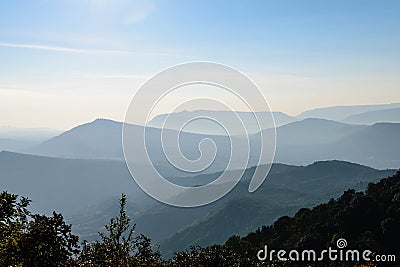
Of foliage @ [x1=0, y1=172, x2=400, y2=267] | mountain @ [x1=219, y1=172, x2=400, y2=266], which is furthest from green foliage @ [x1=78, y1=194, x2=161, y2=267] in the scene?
mountain @ [x1=219, y1=172, x2=400, y2=266]

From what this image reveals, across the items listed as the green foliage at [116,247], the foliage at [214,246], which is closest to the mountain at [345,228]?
the foliage at [214,246]

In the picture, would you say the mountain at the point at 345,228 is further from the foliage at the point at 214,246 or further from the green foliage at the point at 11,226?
the green foliage at the point at 11,226

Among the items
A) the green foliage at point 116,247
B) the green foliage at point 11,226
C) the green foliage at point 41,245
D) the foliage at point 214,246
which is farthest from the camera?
the green foliage at point 116,247

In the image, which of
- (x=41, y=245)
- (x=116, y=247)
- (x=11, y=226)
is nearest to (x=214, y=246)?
(x=116, y=247)

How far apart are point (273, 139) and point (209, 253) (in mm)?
8736

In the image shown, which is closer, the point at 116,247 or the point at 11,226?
the point at 116,247

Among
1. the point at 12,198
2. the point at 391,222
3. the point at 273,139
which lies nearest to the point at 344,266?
the point at 273,139

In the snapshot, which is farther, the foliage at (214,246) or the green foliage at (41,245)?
the foliage at (214,246)

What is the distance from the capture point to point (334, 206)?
196 feet

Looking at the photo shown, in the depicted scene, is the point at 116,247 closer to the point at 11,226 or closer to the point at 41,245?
the point at 41,245

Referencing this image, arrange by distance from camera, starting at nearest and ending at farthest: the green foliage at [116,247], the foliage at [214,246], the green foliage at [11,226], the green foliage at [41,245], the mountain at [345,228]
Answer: the green foliage at [41,245]
the green foliage at [11,226]
the foliage at [214,246]
the green foliage at [116,247]
the mountain at [345,228]

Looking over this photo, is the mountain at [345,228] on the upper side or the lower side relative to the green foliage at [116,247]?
lower

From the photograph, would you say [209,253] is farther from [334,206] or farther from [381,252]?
[334,206]

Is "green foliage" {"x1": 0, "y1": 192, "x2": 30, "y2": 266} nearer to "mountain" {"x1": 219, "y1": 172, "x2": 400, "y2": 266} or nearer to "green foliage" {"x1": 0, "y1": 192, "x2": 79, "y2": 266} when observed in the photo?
"green foliage" {"x1": 0, "y1": 192, "x2": 79, "y2": 266}
